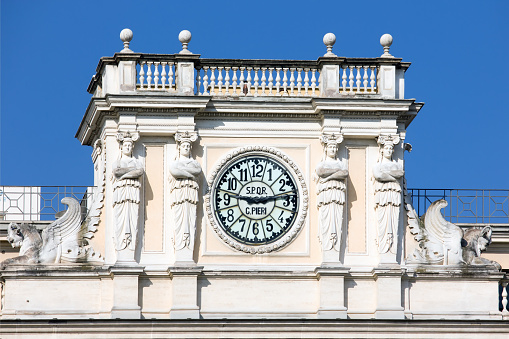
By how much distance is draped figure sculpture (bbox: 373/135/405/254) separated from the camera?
39.1m

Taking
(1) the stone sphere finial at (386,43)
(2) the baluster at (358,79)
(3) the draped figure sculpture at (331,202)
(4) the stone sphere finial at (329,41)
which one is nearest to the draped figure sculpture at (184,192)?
(3) the draped figure sculpture at (331,202)

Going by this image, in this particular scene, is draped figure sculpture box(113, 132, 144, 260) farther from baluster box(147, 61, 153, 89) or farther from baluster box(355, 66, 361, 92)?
baluster box(355, 66, 361, 92)

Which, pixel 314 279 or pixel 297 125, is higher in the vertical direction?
pixel 297 125

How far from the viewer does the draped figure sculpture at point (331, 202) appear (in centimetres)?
3900

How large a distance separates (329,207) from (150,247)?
3667 millimetres

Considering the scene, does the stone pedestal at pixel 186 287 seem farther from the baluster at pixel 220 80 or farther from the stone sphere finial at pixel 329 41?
the stone sphere finial at pixel 329 41

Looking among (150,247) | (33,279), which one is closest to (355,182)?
(150,247)

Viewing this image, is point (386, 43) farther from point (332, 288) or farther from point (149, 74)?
point (332, 288)

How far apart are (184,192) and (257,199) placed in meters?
1.49

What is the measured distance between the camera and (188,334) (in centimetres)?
3819

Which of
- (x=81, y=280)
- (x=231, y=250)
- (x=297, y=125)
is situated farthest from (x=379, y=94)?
(x=81, y=280)

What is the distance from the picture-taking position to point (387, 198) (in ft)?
128

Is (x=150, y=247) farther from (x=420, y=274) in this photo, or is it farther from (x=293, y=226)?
(x=420, y=274)

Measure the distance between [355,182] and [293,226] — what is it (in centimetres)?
156
